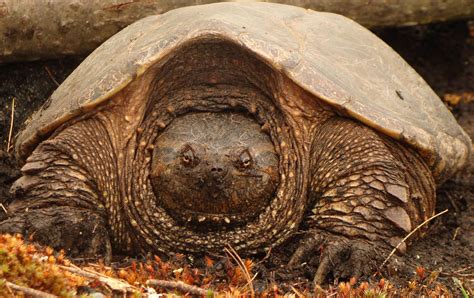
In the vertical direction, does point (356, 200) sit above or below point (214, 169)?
below

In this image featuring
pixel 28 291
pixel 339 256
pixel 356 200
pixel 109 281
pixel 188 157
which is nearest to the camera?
pixel 28 291

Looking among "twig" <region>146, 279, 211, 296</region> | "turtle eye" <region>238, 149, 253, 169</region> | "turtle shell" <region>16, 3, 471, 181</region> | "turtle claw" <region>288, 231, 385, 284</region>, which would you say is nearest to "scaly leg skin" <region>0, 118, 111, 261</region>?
"turtle shell" <region>16, 3, 471, 181</region>

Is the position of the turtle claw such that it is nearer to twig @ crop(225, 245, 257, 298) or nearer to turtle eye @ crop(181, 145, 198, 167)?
twig @ crop(225, 245, 257, 298)

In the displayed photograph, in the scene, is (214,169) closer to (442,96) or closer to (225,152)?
(225,152)

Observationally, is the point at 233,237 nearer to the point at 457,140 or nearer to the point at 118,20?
the point at 457,140

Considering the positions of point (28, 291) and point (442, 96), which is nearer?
point (28, 291)

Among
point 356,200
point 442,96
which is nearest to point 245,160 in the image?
point 356,200

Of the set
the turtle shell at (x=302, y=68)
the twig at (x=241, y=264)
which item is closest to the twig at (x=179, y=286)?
the twig at (x=241, y=264)
